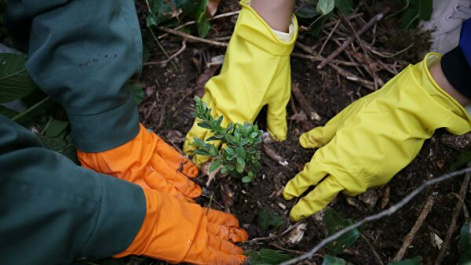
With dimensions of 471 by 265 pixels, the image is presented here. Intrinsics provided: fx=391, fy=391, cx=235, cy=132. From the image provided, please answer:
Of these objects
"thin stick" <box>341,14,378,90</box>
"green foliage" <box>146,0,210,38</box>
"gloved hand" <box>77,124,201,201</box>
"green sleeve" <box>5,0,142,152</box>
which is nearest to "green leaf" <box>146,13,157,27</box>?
"green foliage" <box>146,0,210,38</box>

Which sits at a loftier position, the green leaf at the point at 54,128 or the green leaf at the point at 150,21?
the green leaf at the point at 150,21

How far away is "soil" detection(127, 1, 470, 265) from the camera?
1361 mm

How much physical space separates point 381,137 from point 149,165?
0.88m

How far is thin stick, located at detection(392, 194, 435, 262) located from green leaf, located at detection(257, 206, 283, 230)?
16.0 inches

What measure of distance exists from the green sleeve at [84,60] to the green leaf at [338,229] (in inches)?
31.0

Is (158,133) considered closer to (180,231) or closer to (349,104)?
(180,231)

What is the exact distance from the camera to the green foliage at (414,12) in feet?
5.49

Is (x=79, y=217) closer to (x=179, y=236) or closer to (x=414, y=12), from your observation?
(x=179, y=236)

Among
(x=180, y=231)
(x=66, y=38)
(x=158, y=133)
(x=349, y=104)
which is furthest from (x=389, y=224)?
(x=66, y=38)

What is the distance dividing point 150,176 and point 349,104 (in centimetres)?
89

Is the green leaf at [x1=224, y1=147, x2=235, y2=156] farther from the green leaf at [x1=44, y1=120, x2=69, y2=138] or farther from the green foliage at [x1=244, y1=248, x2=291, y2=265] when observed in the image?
the green leaf at [x1=44, y1=120, x2=69, y2=138]

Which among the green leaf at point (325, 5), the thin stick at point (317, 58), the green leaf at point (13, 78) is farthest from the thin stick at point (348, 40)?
the green leaf at point (13, 78)

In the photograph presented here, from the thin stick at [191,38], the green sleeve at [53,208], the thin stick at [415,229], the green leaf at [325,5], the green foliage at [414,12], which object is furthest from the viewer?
the thin stick at [191,38]

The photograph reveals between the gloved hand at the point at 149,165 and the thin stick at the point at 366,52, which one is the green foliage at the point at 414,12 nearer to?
the thin stick at the point at 366,52
